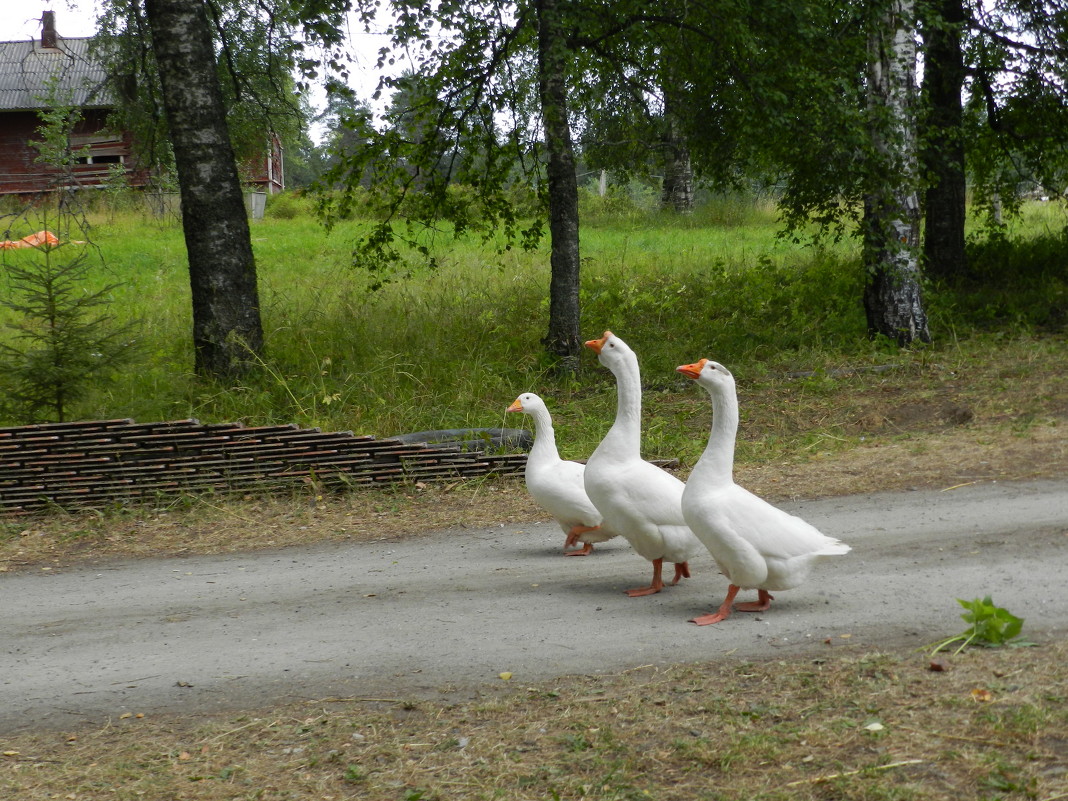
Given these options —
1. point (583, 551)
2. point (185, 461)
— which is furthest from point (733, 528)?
point (185, 461)

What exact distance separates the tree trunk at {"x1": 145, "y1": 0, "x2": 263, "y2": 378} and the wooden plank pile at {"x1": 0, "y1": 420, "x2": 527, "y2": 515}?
2537 mm

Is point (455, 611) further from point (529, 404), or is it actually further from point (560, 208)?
point (560, 208)

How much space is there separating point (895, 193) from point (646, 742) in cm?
1007

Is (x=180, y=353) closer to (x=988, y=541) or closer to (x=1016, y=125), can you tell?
(x=988, y=541)

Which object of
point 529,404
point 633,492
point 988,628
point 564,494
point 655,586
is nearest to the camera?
point 988,628

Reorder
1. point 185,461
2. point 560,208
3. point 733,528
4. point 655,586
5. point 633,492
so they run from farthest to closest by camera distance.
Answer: point 560,208 → point 185,461 → point 655,586 → point 633,492 → point 733,528

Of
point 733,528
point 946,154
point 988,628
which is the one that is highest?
point 946,154

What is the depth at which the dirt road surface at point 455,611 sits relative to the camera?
15.9 ft

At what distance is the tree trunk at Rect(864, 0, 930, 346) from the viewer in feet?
38.5

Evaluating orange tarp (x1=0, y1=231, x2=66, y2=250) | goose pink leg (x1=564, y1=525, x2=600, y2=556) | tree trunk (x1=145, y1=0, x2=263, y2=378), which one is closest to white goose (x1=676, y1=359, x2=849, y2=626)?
goose pink leg (x1=564, y1=525, x2=600, y2=556)

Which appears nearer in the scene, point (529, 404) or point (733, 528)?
point (733, 528)

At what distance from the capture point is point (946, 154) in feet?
Answer: 46.4

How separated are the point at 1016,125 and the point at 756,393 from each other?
674 centimetres

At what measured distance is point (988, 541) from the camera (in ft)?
21.2
